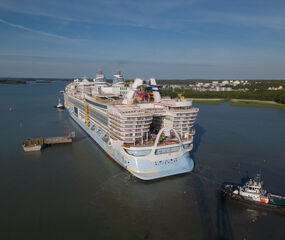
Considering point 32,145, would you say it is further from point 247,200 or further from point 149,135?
point 247,200

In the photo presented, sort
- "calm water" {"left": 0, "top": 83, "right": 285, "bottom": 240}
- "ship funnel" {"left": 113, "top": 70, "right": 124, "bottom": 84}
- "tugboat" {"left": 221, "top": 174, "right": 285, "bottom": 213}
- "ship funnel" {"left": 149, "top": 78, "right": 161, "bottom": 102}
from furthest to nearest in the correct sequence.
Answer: "ship funnel" {"left": 113, "top": 70, "right": 124, "bottom": 84} < "ship funnel" {"left": 149, "top": 78, "right": 161, "bottom": 102} < "tugboat" {"left": 221, "top": 174, "right": 285, "bottom": 213} < "calm water" {"left": 0, "top": 83, "right": 285, "bottom": 240}

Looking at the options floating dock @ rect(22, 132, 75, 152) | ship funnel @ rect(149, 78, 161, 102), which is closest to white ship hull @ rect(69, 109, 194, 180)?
ship funnel @ rect(149, 78, 161, 102)

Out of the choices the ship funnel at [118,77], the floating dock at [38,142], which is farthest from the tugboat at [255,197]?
the ship funnel at [118,77]

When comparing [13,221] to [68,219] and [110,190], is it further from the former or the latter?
[110,190]

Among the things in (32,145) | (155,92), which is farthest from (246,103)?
(32,145)

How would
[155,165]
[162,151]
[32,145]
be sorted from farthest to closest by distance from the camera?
[32,145] < [162,151] < [155,165]

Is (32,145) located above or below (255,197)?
above

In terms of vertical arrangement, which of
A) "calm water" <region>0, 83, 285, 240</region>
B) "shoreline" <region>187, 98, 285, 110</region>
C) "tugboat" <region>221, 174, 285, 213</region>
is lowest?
"calm water" <region>0, 83, 285, 240</region>

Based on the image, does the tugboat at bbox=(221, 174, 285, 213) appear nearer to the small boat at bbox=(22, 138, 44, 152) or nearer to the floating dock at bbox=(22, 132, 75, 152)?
the floating dock at bbox=(22, 132, 75, 152)

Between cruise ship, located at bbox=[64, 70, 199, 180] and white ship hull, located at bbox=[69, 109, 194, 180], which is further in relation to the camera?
cruise ship, located at bbox=[64, 70, 199, 180]
